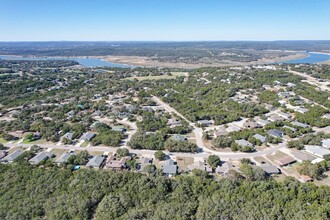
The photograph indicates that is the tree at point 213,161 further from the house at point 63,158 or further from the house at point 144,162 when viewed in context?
the house at point 63,158

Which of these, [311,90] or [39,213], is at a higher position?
[311,90]

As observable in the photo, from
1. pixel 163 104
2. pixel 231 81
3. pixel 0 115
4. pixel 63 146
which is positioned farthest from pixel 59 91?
pixel 231 81

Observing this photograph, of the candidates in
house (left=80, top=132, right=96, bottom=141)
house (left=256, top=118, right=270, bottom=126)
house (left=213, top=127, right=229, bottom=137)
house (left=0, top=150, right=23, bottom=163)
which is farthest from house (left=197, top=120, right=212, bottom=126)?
house (left=0, top=150, right=23, bottom=163)

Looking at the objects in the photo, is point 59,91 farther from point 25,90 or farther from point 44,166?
point 44,166

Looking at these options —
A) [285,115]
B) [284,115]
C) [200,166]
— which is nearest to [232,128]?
[284,115]

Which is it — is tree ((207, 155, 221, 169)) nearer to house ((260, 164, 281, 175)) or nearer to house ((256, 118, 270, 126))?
house ((260, 164, 281, 175))

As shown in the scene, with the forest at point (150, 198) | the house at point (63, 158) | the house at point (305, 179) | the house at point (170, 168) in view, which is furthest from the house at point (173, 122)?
the house at point (305, 179)
